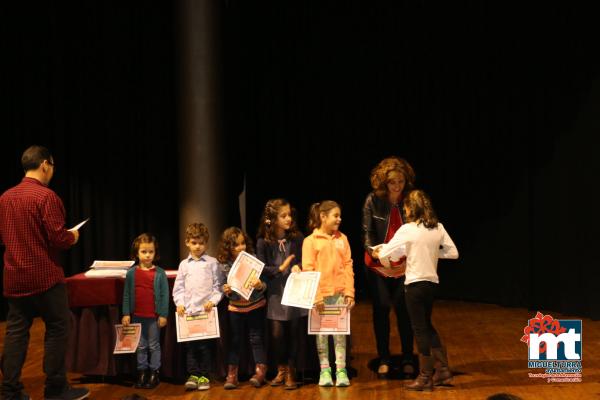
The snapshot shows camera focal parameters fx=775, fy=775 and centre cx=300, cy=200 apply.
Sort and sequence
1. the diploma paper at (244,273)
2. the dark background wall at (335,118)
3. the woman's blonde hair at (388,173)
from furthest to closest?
the dark background wall at (335,118), the woman's blonde hair at (388,173), the diploma paper at (244,273)

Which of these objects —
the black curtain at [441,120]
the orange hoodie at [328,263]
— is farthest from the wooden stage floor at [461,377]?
the black curtain at [441,120]

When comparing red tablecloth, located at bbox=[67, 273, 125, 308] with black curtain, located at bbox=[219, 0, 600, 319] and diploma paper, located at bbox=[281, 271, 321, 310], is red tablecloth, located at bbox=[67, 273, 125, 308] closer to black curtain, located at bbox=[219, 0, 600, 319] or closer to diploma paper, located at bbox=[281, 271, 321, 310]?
diploma paper, located at bbox=[281, 271, 321, 310]

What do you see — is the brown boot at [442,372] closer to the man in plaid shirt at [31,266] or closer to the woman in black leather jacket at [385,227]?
the woman in black leather jacket at [385,227]

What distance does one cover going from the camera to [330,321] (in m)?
5.09

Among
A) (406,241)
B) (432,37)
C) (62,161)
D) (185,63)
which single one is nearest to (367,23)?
(432,37)

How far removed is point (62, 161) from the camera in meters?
8.77

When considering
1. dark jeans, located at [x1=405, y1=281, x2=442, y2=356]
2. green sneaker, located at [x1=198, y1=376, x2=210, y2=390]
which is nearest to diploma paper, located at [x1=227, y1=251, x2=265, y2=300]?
green sneaker, located at [x1=198, y1=376, x2=210, y2=390]

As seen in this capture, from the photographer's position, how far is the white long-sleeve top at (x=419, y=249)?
4941mm

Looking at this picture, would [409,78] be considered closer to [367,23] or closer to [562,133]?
[367,23]

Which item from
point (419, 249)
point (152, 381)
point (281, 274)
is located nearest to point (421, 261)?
point (419, 249)

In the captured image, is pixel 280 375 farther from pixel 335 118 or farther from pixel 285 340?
pixel 335 118

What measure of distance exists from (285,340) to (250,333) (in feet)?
0.79

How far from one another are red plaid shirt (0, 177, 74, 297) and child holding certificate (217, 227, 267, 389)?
1108mm

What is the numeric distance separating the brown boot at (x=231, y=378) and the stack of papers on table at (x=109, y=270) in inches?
39.7
